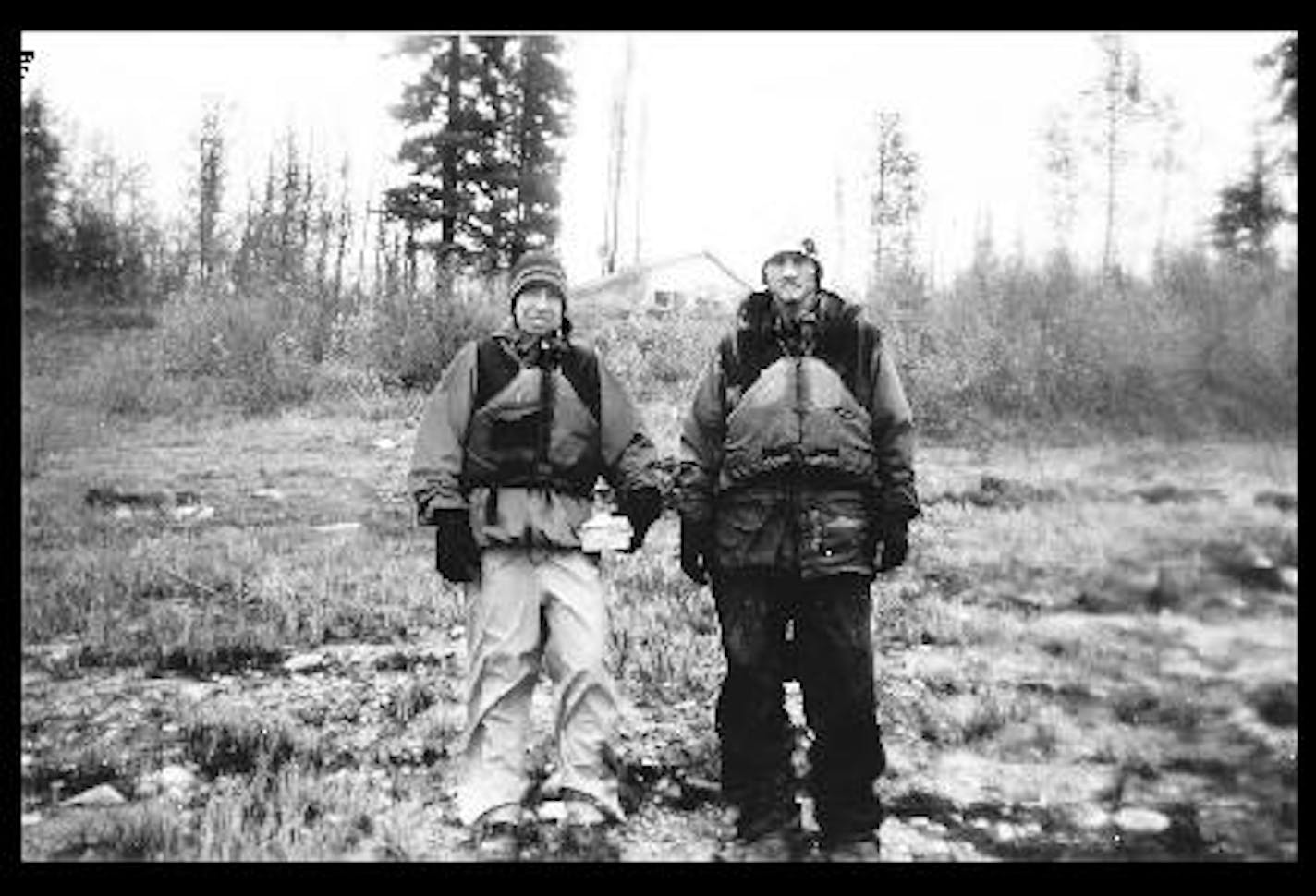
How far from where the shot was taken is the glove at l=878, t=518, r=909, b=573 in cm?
411

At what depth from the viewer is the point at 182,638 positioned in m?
5.91

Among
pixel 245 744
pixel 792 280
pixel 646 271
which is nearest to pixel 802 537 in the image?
pixel 792 280

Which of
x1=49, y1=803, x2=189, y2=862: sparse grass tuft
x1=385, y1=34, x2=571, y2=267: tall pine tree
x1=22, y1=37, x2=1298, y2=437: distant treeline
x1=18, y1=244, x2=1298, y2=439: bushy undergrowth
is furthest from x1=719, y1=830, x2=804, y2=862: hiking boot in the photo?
x1=385, y1=34, x2=571, y2=267: tall pine tree

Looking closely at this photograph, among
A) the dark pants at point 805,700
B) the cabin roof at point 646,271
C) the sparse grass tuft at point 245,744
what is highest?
the cabin roof at point 646,271

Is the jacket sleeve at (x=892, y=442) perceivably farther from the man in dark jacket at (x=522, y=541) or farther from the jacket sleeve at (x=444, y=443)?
the jacket sleeve at (x=444, y=443)

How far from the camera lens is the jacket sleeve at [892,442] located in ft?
13.5

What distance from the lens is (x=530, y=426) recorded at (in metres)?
4.35

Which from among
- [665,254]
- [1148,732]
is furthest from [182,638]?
[665,254]

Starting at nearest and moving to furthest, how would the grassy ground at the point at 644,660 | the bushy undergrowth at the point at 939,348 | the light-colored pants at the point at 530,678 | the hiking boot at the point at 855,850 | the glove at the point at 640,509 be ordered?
the hiking boot at the point at 855,850 → the light-colored pants at the point at 530,678 → the grassy ground at the point at 644,660 → the glove at the point at 640,509 → the bushy undergrowth at the point at 939,348

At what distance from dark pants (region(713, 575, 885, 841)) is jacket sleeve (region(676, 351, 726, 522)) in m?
0.31

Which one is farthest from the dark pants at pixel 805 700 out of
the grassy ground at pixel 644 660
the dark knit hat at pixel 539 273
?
→ the dark knit hat at pixel 539 273

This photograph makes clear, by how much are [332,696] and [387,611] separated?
41.4 inches

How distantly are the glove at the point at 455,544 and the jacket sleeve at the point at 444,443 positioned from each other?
4 cm

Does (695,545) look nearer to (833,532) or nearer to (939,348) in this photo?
(833,532)
